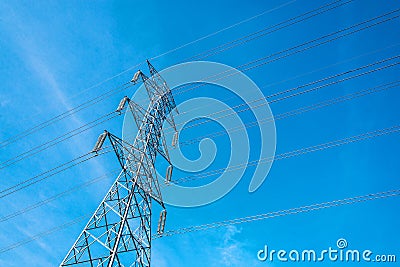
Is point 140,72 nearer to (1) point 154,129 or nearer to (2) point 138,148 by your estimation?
(1) point 154,129

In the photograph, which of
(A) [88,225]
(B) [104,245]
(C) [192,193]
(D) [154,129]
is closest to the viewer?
(B) [104,245]

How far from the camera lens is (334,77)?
1138 centimetres

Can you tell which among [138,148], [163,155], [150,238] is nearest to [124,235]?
[150,238]

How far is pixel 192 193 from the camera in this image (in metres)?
16.8

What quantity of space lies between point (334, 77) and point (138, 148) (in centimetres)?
879

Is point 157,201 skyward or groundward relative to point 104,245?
skyward

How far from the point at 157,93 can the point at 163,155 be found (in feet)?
12.7

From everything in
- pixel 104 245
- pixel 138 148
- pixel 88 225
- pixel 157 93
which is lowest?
pixel 104 245

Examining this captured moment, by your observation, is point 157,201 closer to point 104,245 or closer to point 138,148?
point 138,148

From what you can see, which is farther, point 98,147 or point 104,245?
point 98,147

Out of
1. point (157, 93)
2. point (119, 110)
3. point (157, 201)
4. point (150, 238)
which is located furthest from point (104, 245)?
point (157, 93)

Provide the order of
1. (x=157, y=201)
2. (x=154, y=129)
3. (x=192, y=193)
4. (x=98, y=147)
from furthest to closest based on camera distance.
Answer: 1. (x=192, y=193)
2. (x=154, y=129)
3. (x=157, y=201)
4. (x=98, y=147)

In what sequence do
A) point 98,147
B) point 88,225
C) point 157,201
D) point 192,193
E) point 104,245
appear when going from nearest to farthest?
1. point 104,245
2. point 88,225
3. point 98,147
4. point 157,201
5. point 192,193

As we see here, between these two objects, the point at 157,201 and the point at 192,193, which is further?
the point at 192,193
